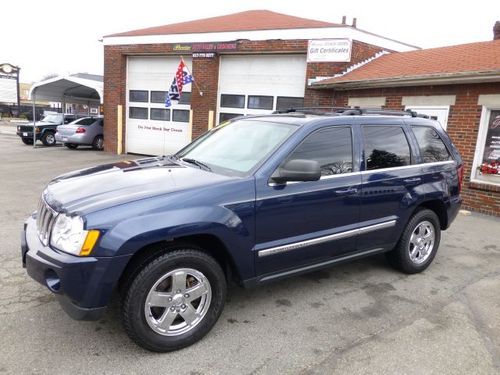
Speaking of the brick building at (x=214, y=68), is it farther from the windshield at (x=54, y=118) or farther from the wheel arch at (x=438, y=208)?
the wheel arch at (x=438, y=208)

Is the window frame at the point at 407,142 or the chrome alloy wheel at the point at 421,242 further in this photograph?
the chrome alloy wheel at the point at 421,242

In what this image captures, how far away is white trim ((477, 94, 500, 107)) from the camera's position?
7.65 meters

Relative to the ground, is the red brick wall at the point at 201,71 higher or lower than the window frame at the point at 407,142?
higher

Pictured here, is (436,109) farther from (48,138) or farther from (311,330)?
(48,138)

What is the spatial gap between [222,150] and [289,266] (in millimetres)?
1254

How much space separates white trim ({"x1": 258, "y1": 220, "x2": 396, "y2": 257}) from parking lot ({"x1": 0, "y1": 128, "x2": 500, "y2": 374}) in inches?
24.9

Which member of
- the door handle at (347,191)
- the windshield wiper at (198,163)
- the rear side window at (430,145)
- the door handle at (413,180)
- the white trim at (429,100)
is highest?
the white trim at (429,100)

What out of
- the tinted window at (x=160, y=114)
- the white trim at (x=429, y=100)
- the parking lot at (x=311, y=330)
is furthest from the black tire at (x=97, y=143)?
the parking lot at (x=311, y=330)

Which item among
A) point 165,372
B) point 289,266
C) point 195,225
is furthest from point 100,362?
point 289,266

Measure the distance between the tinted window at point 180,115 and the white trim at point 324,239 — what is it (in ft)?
37.3

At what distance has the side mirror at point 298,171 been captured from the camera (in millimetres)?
3121

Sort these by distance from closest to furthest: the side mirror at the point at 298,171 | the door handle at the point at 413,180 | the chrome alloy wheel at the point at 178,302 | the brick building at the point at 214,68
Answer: the chrome alloy wheel at the point at 178,302, the side mirror at the point at 298,171, the door handle at the point at 413,180, the brick building at the point at 214,68

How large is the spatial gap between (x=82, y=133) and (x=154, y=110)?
4382 mm

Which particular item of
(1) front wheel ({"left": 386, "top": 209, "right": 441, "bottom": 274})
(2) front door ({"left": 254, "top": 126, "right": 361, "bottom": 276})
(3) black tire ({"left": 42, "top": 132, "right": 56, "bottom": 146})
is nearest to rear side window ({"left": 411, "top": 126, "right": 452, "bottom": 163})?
(1) front wheel ({"left": 386, "top": 209, "right": 441, "bottom": 274})
